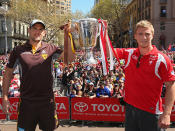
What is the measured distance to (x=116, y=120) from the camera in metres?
5.60

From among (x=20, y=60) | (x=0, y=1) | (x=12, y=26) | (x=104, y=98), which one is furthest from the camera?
(x=12, y=26)

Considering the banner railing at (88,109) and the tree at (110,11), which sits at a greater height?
the tree at (110,11)

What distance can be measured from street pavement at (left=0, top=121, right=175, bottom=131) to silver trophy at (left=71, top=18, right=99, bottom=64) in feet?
11.7

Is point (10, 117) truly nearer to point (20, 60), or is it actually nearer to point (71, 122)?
point (71, 122)

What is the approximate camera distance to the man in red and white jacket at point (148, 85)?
200 cm

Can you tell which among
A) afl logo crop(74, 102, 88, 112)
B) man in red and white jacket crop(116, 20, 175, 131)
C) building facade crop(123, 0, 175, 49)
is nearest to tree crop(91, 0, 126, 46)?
building facade crop(123, 0, 175, 49)

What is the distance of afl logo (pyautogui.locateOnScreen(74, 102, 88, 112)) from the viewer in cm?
573

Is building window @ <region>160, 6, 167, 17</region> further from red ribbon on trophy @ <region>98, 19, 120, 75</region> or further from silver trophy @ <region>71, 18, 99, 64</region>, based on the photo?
silver trophy @ <region>71, 18, 99, 64</region>

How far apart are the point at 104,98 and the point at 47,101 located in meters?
3.48

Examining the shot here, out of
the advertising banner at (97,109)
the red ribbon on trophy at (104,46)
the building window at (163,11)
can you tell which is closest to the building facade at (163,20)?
the building window at (163,11)

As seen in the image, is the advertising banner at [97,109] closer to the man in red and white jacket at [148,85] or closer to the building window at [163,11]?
the man in red and white jacket at [148,85]

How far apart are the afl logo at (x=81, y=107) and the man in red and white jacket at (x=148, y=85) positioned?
3577mm

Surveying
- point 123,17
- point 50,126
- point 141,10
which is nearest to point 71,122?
point 50,126

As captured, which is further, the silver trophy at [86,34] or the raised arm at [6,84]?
the silver trophy at [86,34]
